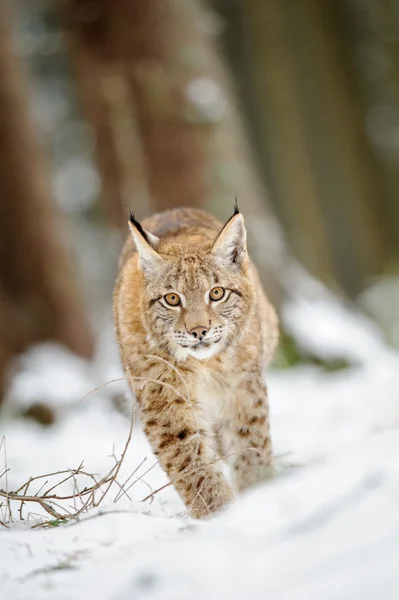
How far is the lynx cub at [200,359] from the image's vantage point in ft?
13.1

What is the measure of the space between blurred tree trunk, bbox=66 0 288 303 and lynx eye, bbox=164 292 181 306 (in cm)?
381

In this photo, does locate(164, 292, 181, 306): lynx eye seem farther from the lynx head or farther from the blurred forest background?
the blurred forest background

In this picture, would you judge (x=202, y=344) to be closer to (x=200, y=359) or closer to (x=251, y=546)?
(x=200, y=359)

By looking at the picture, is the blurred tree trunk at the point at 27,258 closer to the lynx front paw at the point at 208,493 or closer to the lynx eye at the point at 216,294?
the lynx eye at the point at 216,294

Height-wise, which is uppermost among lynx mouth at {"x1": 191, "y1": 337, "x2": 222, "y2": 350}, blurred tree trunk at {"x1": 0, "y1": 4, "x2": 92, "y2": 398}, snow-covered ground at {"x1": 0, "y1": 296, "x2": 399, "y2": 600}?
blurred tree trunk at {"x1": 0, "y1": 4, "x2": 92, "y2": 398}

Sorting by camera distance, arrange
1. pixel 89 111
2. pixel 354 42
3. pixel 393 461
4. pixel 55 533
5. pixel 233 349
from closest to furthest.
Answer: pixel 393 461
pixel 55 533
pixel 233 349
pixel 89 111
pixel 354 42

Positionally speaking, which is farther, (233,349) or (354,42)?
(354,42)

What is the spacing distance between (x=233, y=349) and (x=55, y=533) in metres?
1.65

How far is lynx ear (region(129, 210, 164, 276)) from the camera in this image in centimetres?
411

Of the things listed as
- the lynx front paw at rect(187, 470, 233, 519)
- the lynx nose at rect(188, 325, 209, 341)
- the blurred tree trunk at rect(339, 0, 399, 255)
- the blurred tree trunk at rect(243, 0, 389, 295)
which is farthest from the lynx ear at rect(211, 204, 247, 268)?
the blurred tree trunk at rect(339, 0, 399, 255)

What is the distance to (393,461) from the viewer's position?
2.26 metres

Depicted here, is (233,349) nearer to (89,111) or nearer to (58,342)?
(58,342)

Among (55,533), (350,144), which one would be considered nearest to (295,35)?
(350,144)

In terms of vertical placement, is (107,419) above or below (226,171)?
below
